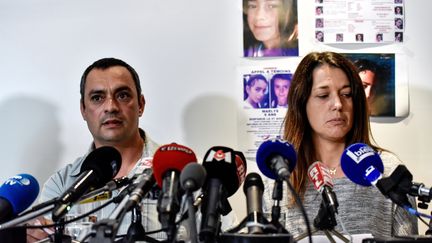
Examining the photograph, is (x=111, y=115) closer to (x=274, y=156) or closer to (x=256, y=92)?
(x=256, y=92)

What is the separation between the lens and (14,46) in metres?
2.14

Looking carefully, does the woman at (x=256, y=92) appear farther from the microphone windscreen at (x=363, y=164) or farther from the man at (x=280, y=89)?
the microphone windscreen at (x=363, y=164)

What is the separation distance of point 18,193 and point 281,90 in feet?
3.85

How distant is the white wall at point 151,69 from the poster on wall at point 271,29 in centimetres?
3

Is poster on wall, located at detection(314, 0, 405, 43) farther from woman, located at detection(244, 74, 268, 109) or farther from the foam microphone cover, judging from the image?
the foam microphone cover

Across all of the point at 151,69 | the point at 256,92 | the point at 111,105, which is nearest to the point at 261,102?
the point at 256,92

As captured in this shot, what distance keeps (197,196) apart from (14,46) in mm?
1447

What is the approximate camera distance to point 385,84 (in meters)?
2.02

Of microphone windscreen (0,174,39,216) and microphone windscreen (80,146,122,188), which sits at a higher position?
microphone windscreen (80,146,122,188)

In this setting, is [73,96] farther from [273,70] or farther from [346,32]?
[346,32]

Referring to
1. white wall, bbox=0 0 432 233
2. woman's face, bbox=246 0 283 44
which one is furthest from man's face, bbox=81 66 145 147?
woman's face, bbox=246 0 283 44

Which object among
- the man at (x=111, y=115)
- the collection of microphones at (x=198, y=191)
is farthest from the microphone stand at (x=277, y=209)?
the man at (x=111, y=115)

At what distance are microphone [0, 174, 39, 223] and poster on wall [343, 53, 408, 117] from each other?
4.43ft

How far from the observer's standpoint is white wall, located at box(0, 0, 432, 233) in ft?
6.66
